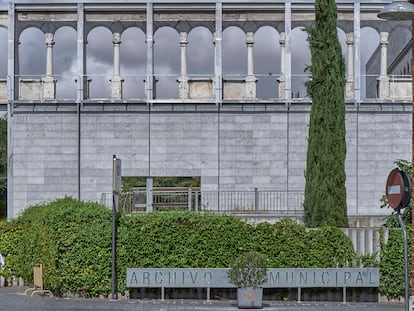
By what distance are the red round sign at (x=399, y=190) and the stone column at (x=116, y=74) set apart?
2466cm

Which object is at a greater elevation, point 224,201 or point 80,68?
point 80,68

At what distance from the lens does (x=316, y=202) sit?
2481 cm

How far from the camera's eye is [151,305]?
68.6 feet

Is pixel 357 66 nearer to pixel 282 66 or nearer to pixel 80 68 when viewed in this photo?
pixel 282 66

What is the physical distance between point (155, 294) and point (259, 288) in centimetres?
307

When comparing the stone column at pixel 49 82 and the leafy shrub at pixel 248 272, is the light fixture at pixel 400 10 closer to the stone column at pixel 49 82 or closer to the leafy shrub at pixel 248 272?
the leafy shrub at pixel 248 272

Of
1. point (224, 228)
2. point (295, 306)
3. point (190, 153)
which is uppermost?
point (190, 153)

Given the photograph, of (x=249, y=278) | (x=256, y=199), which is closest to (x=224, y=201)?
(x=256, y=199)

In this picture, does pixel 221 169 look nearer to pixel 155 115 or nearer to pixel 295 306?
pixel 155 115

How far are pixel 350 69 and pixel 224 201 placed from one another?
26.0ft

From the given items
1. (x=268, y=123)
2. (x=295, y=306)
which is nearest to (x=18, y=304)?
(x=295, y=306)

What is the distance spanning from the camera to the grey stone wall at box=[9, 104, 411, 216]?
34188mm

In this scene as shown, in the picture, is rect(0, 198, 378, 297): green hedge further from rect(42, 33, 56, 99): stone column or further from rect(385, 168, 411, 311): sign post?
rect(42, 33, 56, 99): stone column

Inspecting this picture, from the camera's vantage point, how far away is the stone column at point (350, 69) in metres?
35.3
